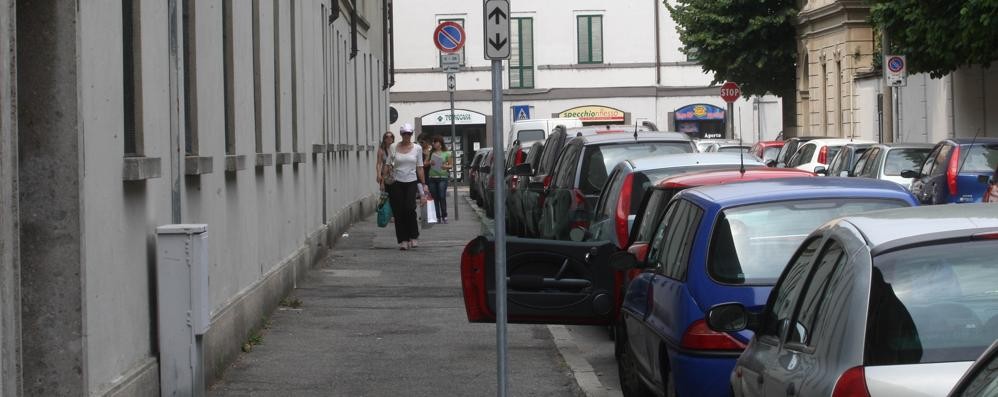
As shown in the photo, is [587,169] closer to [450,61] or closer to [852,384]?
[852,384]

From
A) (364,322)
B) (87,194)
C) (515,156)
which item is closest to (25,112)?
(87,194)

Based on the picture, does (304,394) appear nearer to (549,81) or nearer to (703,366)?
(703,366)

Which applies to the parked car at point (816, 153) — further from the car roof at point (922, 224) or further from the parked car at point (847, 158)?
the car roof at point (922, 224)

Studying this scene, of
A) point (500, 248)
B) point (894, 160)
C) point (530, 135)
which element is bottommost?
point (500, 248)

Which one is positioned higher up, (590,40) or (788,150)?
(590,40)

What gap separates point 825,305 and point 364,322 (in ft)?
29.7

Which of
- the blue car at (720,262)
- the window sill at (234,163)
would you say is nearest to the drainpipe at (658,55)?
the window sill at (234,163)

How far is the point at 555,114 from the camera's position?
61.5m

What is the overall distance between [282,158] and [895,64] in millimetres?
18848

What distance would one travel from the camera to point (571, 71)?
61.1 metres

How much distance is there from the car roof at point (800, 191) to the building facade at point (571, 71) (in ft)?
167

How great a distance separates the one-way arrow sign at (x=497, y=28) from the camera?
832 centimetres

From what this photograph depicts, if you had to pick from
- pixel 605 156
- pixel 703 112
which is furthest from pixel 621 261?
pixel 703 112

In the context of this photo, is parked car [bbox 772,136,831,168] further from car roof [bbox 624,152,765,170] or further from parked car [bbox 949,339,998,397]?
parked car [bbox 949,339,998,397]
